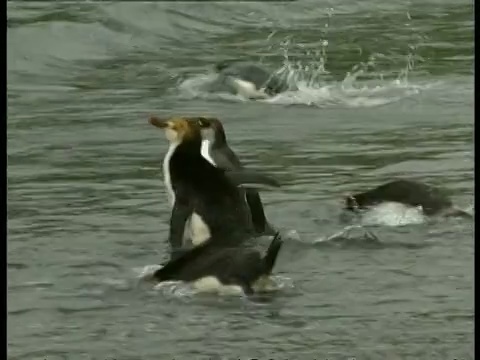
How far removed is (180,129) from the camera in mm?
3555

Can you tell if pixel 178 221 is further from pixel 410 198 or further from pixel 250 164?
pixel 410 198

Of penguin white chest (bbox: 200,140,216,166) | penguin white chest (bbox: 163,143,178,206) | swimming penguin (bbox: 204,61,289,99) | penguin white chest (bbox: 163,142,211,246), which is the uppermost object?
swimming penguin (bbox: 204,61,289,99)

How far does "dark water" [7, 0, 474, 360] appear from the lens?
3.28 meters

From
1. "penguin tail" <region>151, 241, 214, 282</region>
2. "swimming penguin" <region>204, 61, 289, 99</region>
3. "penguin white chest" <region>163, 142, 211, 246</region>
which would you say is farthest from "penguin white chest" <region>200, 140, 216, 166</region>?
"swimming penguin" <region>204, 61, 289, 99</region>

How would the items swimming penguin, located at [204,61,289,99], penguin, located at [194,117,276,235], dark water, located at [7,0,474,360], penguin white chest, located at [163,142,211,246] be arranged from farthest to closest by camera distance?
swimming penguin, located at [204,61,289,99], penguin, located at [194,117,276,235], penguin white chest, located at [163,142,211,246], dark water, located at [7,0,474,360]

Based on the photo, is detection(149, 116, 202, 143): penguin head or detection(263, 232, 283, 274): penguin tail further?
detection(149, 116, 202, 143): penguin head

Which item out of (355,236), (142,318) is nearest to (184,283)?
(142,318)

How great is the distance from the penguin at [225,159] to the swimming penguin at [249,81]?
314mm

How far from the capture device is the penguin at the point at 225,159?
138 inches

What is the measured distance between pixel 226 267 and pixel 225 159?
0.39m

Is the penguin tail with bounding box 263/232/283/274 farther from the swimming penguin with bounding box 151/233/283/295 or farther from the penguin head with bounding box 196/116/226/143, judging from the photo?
the penguin head with bounding box 196/116/226/143

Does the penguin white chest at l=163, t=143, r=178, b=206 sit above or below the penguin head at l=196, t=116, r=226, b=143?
below

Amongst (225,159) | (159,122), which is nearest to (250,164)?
(225,159)

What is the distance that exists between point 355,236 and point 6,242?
950 mm
